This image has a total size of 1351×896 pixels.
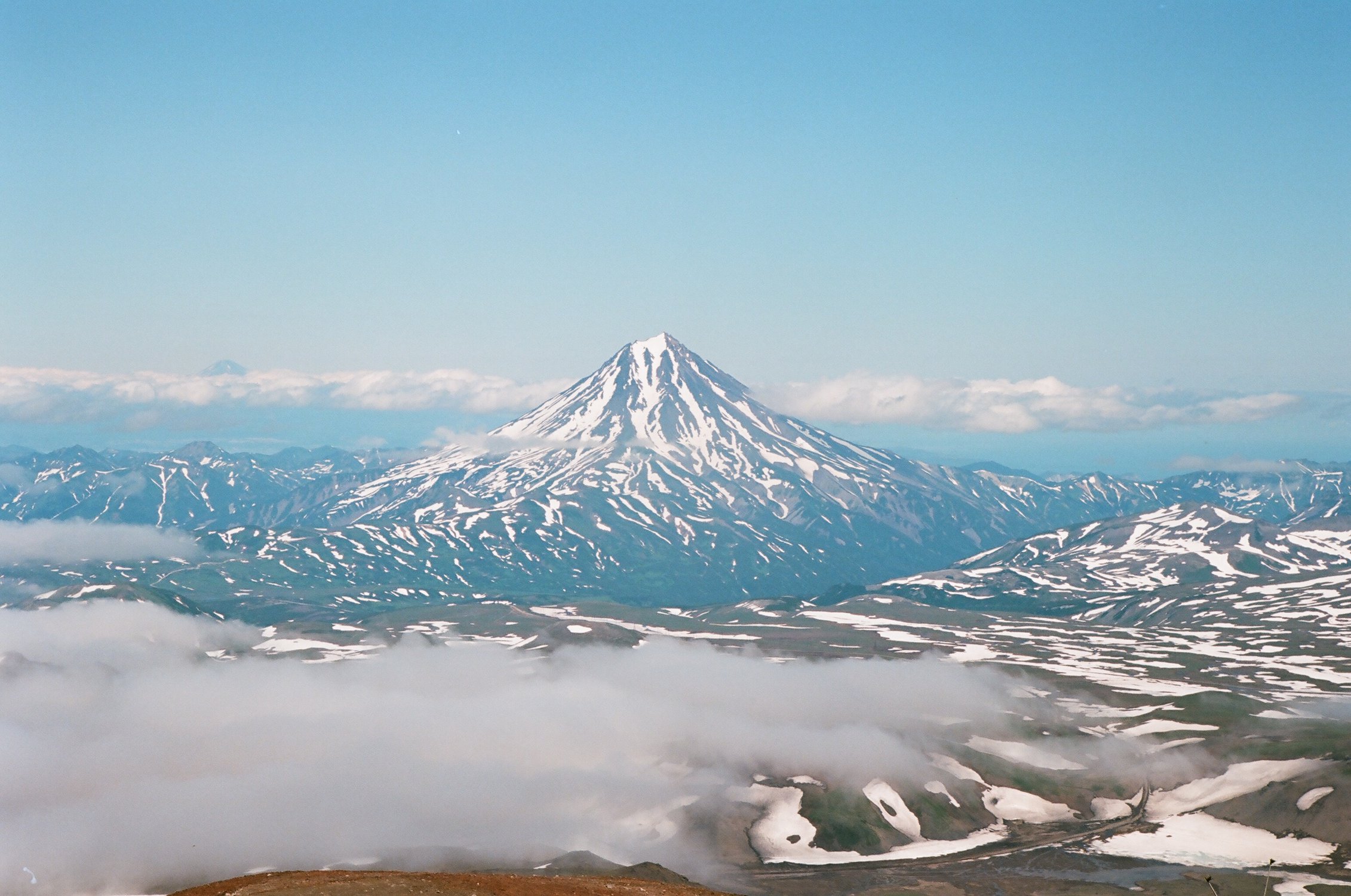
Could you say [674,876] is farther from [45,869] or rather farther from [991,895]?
[45,869]

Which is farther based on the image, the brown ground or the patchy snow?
the patchy snow

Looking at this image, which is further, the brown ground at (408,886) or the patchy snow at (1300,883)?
the patchy snow at (1300,883)

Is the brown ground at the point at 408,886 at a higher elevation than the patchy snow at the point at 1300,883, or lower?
higher

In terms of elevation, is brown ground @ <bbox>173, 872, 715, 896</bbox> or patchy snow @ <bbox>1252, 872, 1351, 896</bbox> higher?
brown ground @ <bbox>173, 872, 715, 896</bbox>

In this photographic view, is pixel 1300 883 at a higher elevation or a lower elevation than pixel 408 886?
lower

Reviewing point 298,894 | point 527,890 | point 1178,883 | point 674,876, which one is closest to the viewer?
point 298,894

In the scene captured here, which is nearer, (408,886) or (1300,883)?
(408,886)

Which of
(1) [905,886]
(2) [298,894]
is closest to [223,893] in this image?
(2) [298,894]

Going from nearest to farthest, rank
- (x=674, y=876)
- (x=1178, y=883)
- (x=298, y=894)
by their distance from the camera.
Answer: (x=298, y=894) < (x=674, y=876) < (x=1178, y=883)
